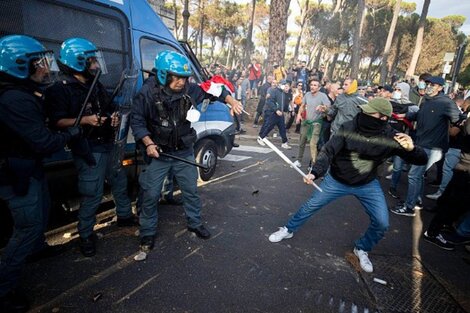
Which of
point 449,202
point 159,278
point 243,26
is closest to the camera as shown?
point 159,278

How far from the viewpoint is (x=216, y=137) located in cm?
539

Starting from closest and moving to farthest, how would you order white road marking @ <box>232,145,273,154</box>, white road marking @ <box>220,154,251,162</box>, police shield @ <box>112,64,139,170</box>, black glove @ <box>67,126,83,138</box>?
black glove @ <box>67,126,83,138</box> < police shield @ <box>112,64,139,170</box> < white road marking @ <box>220,154,251,162</box> < white road marking @ <box>232,145,273,154</box>

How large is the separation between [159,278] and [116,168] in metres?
1.24

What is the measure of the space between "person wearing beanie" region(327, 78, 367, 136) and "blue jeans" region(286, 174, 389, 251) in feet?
7.37

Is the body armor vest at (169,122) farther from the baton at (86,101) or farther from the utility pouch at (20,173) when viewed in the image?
the utility pouch at (20,173)

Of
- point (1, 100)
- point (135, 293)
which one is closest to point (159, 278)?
point (135, 293)

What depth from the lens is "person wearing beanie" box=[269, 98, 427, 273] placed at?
2943 mm

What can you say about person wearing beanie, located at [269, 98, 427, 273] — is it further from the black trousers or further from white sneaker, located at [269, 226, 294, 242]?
the black trousers

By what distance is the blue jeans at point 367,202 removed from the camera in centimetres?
303

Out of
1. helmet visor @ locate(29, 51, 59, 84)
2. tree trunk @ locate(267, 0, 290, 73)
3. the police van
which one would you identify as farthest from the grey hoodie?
tree trunk @ locate(267, 0, 290, 73)

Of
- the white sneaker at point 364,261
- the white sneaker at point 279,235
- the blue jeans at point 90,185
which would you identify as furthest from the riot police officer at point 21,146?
the white sneaker at point 364,261

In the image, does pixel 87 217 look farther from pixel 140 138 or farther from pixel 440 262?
pixel 440 262

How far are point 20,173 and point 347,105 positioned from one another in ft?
16.2

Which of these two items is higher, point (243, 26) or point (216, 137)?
point (243, 26)
